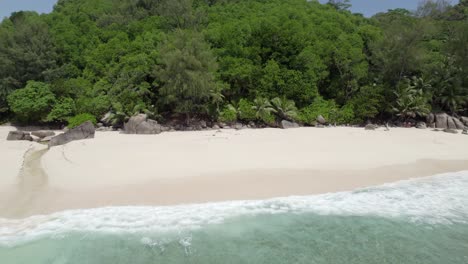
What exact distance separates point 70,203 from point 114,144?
8.74 metres

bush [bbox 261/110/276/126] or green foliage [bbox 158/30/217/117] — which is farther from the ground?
green foliage [bbox 158/30/217/117]

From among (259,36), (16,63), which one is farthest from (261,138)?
(16,63)

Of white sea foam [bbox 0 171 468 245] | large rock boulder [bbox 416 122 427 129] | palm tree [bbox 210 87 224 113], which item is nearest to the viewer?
white sea foam [bbox 0 171 468 245]

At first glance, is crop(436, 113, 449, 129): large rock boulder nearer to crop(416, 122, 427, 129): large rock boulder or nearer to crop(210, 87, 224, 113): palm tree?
crop(416, 122, 427, 129): large rock boulder

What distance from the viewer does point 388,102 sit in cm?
2802

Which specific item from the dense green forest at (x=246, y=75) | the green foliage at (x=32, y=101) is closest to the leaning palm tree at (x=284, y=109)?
the dense green forest at (x=246, y=75)

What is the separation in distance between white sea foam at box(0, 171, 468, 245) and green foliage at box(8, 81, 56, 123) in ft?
77.6

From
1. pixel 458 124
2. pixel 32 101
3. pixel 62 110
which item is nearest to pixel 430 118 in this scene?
pixel 458 124

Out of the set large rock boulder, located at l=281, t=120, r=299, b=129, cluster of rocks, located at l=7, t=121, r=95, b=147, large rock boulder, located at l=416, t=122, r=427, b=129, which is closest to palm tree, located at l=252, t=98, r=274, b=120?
large rock boulder, located at l=281, t=120, r=299, b=129

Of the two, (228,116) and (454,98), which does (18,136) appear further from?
(454,98)

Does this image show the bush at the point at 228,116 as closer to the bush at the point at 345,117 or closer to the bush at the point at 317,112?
the bush at the point at 317,112

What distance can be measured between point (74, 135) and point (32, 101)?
12046mm

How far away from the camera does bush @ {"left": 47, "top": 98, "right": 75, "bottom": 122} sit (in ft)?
93.0

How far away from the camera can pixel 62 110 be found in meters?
28.5
